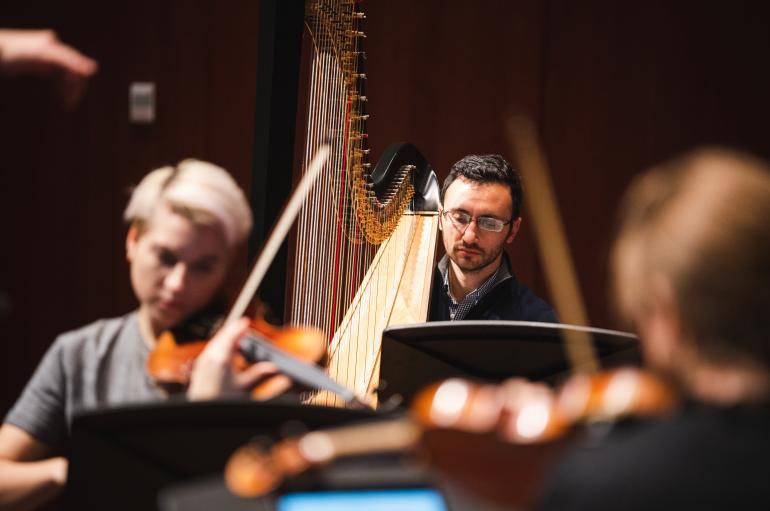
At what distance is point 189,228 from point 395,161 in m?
1.52

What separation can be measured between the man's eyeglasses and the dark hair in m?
0.07

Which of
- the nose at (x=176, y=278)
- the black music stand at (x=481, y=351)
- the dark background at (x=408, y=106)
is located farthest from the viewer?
the dark background at (x=408, y=106)

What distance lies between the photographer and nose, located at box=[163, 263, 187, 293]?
1383mm

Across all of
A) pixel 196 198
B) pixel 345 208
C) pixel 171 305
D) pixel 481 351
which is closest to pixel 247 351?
pixel 171 305

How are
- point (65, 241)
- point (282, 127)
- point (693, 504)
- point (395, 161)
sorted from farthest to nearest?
point (65, 241) → point (395, 161) → point (282, 127) → point (693, 504)

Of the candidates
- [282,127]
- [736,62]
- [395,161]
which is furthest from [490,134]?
[282,127]

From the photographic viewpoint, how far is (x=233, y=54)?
4.24m

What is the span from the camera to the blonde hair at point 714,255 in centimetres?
96

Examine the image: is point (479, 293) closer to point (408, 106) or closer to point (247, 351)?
point (247, 351)

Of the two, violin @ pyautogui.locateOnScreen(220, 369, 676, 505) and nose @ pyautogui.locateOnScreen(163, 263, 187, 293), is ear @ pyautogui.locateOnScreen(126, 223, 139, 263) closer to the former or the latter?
nose @ pyautogui.locateOnScreen(163, 263, 187, 293)

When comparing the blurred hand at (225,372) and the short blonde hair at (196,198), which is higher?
the short blonde hair at (196,198)

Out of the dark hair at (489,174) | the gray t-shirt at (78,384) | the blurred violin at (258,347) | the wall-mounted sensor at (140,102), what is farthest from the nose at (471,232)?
the wall-mounted sensor at (140,102)

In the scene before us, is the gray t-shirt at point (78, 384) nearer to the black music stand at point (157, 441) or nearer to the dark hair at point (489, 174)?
the black music stand at point (157, 441)

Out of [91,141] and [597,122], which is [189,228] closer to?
[91,141]
